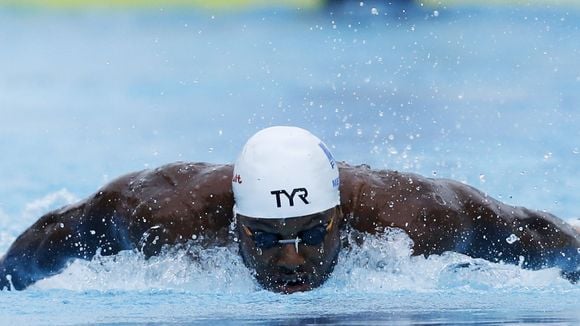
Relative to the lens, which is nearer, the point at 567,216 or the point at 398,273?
the point at 398,273

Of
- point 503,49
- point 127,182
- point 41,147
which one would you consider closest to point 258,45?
point 503,49

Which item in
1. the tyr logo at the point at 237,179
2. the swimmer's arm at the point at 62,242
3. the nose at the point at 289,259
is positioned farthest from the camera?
the swimmer's arm at the point at 62,242

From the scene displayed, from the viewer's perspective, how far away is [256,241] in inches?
147

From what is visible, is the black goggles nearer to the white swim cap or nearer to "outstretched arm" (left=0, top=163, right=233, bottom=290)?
the white swim cap

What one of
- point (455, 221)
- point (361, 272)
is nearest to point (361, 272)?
point (361, 272)

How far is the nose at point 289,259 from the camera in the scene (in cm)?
365

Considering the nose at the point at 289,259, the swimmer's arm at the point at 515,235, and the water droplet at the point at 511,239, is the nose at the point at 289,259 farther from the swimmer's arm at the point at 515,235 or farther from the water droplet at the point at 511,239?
the water droplet at the point at 511,239

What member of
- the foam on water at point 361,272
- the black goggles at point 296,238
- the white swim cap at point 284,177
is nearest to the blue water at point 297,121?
the foam on water at point 361,272

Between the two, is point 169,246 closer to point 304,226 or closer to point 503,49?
point 304,226

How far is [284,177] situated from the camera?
147 inches

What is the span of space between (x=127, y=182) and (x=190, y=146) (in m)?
4.13

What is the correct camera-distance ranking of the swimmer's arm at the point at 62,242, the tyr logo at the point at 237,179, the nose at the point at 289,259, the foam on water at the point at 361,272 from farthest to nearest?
the swimmer's arm at the point at 62,242, the foam on water at the point at 361,272, the tyr logo at the point at 237,179, the nose at the point at 289,259

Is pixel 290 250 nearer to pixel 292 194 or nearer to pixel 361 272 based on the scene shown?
pixel 292 194

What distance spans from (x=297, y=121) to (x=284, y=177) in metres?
4.88
